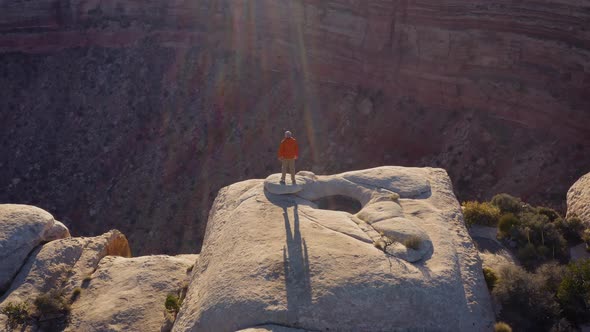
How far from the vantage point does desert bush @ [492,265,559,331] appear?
14625mm

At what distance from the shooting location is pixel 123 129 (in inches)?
1533

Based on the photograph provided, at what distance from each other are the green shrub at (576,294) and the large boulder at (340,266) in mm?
2009

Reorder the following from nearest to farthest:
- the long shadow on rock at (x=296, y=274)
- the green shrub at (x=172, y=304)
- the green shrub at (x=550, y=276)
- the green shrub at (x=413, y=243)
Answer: the long shadow on rock at (x=296, y=274) → the green shrub at (x=550, y=276) → the green shrub at (x=413, y=243) → the green shrub at (x=172, y=304)

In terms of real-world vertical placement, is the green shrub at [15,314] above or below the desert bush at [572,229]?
below

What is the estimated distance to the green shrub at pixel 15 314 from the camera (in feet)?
55.5

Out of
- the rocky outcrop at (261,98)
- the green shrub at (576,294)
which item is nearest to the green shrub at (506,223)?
the green shrub at (576,294)

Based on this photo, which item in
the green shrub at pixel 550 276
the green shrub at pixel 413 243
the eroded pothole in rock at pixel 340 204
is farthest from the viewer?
the eroded pothole in rock at pixel 340 204

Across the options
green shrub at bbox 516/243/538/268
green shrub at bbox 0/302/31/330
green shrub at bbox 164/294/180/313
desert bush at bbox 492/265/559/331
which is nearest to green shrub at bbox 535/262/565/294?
desert bush at bbox 492/265/559/331

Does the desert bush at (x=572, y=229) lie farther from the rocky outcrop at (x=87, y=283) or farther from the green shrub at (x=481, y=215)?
the rocky outcrop at (x=87, y=283)

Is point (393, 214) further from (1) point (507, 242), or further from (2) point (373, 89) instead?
(2) point (373, 89)

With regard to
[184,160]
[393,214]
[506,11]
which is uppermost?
[506,11]

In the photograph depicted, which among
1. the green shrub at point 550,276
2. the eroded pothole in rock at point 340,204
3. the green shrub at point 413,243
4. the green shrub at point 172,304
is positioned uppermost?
the green shrub at point 413,243

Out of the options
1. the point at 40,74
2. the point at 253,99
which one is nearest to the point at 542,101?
the point at 253,99

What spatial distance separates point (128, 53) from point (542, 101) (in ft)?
95.3
